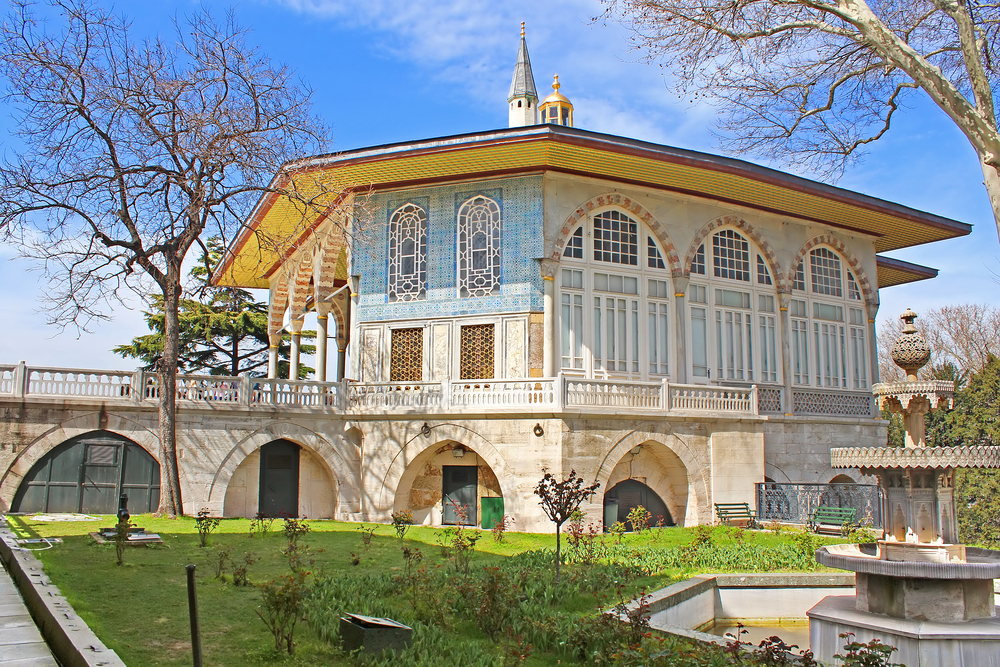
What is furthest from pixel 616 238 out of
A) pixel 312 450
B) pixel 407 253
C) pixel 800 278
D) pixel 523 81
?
pixel 523 81

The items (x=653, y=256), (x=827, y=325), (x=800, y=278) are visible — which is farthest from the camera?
(x=827, y=325)

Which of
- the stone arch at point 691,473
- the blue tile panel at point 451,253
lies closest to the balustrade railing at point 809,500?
the stone arch at point 691,473

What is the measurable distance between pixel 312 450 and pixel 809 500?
34.3ft

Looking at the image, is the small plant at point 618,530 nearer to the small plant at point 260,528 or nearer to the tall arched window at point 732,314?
the small plant at point 260,528

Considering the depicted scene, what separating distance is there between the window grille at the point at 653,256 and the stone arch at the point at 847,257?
4222 millimetres

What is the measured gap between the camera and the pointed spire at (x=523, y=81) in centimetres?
3681

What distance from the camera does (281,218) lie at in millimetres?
21219

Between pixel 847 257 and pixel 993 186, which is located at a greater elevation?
pixel 847 257

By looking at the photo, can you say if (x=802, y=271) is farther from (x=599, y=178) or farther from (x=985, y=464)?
(x=985, y=464)

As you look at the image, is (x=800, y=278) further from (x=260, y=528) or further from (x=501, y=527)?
(x=260, y=528)

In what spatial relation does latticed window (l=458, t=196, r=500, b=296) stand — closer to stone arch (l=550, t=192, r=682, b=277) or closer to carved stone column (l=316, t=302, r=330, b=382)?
stone arch (l=550, t=192, r=682, b=277)

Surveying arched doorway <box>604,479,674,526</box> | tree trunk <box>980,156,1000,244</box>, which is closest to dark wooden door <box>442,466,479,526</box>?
arched doorway <box>604,479,674,526</box>

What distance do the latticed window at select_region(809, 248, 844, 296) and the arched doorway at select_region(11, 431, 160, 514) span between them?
16759 millimetres

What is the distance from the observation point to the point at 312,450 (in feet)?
57.7
